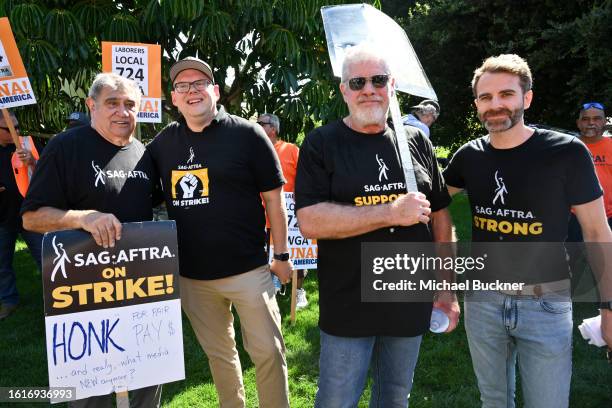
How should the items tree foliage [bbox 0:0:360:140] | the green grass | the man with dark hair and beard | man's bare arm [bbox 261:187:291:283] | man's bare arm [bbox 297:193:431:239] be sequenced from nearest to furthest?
1. man's bare arm [bbox 297:193:431:239]
2. the man with dark hair and beard
3. man's bare arm [bbox 261:187:291:283]
4. the green grass
5. tree foliage [bbox 0:0:360:140]

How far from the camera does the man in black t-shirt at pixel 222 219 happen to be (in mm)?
2678

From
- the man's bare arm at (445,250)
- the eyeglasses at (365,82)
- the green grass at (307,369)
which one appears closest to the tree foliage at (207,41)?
the green grass at (307,369)

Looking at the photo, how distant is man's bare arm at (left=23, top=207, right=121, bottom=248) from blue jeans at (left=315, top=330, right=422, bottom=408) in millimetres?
1048

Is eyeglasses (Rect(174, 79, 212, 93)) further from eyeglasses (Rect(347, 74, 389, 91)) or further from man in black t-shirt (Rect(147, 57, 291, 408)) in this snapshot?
eyeglasses (Rect(347, 74, 389, 91))

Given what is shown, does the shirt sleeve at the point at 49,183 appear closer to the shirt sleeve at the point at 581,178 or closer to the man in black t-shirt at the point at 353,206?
the man in black t-shirt at the point at 353,206

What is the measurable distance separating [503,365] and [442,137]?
11.3 m

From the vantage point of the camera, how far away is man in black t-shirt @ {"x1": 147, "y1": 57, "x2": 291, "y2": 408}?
105 inches

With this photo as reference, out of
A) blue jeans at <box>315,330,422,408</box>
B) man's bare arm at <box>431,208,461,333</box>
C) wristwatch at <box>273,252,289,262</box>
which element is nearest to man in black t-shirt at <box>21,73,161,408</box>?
wristwatch at <box>273,252,289,262</box>

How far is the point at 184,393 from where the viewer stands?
140 inches

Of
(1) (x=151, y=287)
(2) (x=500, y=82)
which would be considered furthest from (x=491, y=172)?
(1) (x=151, y=287)

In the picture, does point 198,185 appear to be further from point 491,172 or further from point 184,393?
point 184,393

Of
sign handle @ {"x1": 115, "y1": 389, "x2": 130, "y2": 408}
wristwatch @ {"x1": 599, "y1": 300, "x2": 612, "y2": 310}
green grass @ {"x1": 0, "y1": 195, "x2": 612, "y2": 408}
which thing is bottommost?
green grass @ {"x1": 0, "y1": 195, "x2": 612, "y2": 408}

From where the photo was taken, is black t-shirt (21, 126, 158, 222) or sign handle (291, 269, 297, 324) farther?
sign handle (291, 269, 297, 324)

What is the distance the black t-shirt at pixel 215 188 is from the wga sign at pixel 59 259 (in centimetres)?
63
